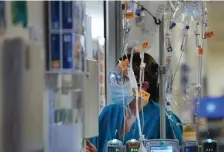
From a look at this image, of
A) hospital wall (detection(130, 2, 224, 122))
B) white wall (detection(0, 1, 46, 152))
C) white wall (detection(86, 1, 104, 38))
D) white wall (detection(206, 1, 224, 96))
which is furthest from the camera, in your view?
white wall (detection(86, 1, 104, 38))

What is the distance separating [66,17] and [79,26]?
2.3 inches

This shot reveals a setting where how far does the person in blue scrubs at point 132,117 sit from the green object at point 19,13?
1041 millimetres

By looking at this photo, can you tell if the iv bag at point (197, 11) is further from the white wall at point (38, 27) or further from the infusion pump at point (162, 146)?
the white wall at point (38, 27)

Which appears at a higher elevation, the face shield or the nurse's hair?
the nurse's hair

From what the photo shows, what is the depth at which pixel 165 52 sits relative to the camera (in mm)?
1988

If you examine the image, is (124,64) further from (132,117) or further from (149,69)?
(132,117)

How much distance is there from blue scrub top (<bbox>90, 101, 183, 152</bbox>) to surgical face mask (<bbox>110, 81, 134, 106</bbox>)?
0.13 m

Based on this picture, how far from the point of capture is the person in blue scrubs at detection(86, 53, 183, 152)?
210 cm

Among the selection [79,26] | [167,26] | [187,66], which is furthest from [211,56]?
[79,26]

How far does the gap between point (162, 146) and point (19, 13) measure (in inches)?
Result: 43.6

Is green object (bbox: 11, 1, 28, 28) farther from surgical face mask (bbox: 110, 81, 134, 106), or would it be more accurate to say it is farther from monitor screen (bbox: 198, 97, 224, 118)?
monitor screen (bbox: 198, 97, 224, 118)

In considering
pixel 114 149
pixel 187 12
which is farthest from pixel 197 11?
pixel 114 149

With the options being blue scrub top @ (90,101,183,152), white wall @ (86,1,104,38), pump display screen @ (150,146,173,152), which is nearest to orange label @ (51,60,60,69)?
pump display screen @ (150,146,173,152)

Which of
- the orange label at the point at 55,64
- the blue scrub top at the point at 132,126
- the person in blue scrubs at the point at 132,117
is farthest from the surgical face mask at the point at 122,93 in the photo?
the orange label at the point at 55,64
